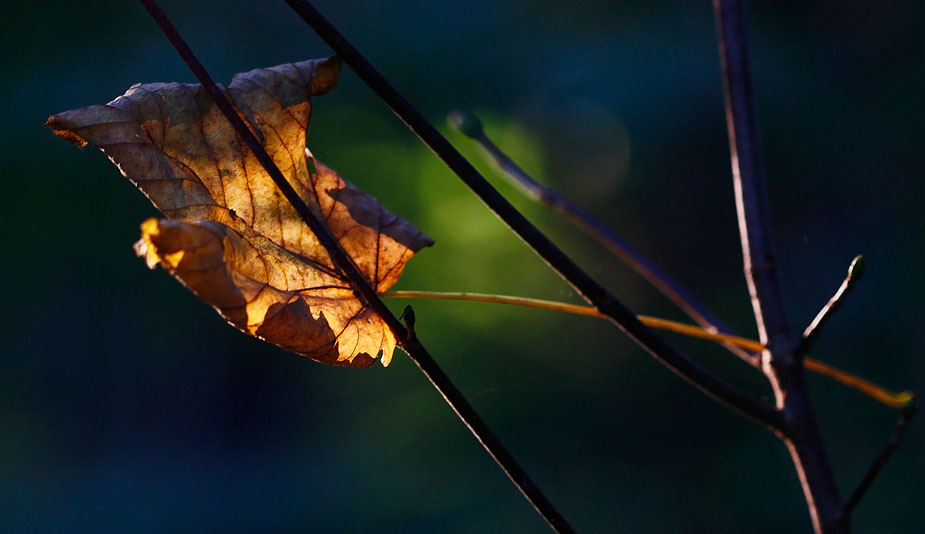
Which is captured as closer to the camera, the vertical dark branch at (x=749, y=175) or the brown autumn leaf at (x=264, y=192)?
the brown autumn leaf at (x=264, y=192)

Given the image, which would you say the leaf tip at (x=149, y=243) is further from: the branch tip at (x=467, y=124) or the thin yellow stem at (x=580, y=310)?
the branch tip at (x=467, y=124)

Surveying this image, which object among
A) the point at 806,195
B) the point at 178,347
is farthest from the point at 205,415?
the point at 806,195

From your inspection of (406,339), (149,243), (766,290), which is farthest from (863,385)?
(149,243)

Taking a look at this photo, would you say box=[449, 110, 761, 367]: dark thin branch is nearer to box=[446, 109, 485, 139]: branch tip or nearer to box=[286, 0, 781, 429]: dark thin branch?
box=[446, 109, 485, 139]: branch tip

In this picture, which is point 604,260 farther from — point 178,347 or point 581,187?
point 178,347

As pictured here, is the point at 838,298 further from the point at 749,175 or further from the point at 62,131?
the point at 62,131

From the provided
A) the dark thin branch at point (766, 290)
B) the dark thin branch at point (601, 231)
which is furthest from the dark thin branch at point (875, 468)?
the dark thin branch at point (601, 231)

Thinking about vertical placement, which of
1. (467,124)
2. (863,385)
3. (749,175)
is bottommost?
(863,385)
